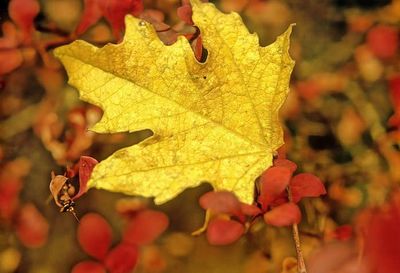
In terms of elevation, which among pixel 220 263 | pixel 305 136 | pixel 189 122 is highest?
pixel 189 122

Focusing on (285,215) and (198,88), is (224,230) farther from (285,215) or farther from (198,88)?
(198,88)

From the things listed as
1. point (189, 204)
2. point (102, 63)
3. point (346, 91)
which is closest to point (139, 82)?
point (102, 63)

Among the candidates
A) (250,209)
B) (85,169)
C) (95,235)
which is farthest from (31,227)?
(250,209)

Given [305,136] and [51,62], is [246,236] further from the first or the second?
[51,62]

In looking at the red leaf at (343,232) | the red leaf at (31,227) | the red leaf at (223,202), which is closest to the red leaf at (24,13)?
the red leaf at (31,227)

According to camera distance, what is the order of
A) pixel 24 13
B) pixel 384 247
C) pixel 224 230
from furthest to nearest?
pixel 24 13, pixel 224 230, pixel 384 247

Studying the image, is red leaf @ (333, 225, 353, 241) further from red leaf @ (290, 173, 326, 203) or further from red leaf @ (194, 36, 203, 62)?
red leaf @ (194, 36, 203, 62)

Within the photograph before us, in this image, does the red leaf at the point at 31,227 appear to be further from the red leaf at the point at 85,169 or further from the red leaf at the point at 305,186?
the red leaf at the point at 305,186

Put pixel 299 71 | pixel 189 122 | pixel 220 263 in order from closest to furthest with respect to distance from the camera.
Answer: pixel 189 122
pixel 220 263
pixel 299 71
